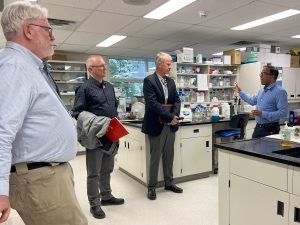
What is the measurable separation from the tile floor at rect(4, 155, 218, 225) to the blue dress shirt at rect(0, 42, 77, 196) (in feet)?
5.03

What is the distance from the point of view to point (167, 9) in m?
3.65

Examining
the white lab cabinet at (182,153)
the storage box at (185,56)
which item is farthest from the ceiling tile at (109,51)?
the white lab cabinet at (182,153)

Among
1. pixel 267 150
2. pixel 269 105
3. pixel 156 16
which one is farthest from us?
pixel 156 16

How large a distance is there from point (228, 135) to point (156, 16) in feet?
6.92

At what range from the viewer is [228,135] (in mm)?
3648

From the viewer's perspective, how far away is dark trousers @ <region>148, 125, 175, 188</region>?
298 centimetres

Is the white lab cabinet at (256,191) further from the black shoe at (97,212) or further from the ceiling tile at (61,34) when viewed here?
the ceiling tile at (61,34)

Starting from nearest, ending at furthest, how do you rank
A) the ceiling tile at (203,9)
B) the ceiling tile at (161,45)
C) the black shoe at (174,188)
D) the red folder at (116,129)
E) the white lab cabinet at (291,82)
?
the red folder at (116,129) → the black shoe at (174,188) → the ceiling tile at (203,9) → the ceiling tile at (161,45) → the white lab cabinet at (291,82)

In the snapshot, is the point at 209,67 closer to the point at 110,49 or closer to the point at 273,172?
the point at 110,49

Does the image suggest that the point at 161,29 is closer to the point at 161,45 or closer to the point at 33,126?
the point at 161,45

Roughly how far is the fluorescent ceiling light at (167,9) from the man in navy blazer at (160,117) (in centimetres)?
94

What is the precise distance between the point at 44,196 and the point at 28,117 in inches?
14.3

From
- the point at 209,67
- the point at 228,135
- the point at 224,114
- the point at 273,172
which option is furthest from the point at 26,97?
the point at 209,67

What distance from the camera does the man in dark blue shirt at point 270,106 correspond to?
111 inches
